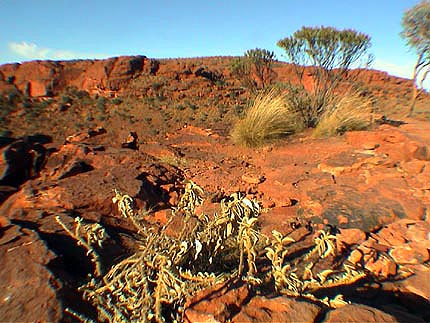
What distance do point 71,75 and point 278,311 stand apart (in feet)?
61.8

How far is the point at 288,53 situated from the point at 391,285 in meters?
7.95

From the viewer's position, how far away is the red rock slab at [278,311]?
49.1 inches

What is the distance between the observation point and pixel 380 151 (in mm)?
4875

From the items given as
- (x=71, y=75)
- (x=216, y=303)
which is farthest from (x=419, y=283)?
(x=71, y=75)

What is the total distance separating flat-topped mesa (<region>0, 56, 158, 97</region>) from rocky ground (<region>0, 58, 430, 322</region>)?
1072 cm

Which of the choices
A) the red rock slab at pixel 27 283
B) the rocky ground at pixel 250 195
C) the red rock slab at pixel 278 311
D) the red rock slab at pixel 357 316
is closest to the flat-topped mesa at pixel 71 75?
the rocky ground at pixel 250 195

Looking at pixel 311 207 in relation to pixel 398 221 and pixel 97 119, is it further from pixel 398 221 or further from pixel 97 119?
pixel 97 119

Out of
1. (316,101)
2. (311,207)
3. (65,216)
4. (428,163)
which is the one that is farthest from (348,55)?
(65,216)

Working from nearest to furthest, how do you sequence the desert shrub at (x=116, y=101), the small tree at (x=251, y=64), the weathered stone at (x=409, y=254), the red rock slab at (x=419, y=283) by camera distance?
the red rock slab at (x=419, y=283) < the weathered stone at (x=409, y=254) < the small tree at (x=251, y=64) < the desert shrub at (x=116, y=101)

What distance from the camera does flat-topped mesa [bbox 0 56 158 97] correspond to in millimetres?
16125

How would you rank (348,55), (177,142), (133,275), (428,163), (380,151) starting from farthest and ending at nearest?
(348,55) → (177,142) → (380,151) → (428,163) → (133,275)

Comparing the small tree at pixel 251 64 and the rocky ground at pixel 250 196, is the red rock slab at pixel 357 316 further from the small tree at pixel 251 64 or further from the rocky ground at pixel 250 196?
the small tree at pixel 251 64

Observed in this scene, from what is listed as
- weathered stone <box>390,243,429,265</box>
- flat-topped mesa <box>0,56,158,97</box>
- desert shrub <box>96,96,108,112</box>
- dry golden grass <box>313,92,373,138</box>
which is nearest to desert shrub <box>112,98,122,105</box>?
desert shrub <box>96,96,108,112</box>

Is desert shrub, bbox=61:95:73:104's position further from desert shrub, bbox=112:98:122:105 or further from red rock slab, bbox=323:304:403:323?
red rock slab, bbox=323:304:403:323
